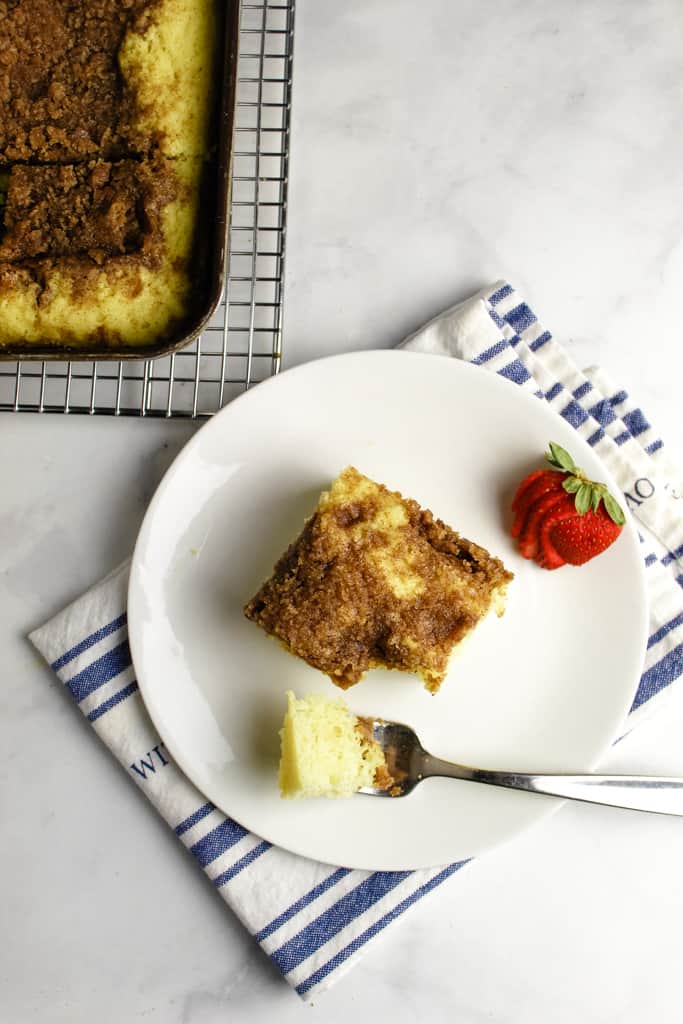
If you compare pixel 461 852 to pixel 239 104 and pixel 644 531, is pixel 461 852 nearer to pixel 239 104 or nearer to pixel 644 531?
pixel 644 531

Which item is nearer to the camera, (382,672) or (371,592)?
(371,592)

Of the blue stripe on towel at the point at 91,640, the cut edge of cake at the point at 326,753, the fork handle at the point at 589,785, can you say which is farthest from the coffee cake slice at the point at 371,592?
the blue stripe on towel at the point at 91,640

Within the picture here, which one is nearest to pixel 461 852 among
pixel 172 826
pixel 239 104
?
pixel 172 826

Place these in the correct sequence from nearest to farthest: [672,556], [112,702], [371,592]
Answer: [371,592] → [112,702] → [672,556]

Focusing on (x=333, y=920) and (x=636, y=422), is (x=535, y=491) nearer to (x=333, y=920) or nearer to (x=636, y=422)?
(x=636, y=422)

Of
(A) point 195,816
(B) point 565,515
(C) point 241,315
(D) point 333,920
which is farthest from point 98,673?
(B) point 565,515

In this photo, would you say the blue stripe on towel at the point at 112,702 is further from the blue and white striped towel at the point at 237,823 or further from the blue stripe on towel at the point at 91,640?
the blue stripe on towel at the point at 91,640

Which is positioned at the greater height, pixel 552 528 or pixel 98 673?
pixel 98 673
